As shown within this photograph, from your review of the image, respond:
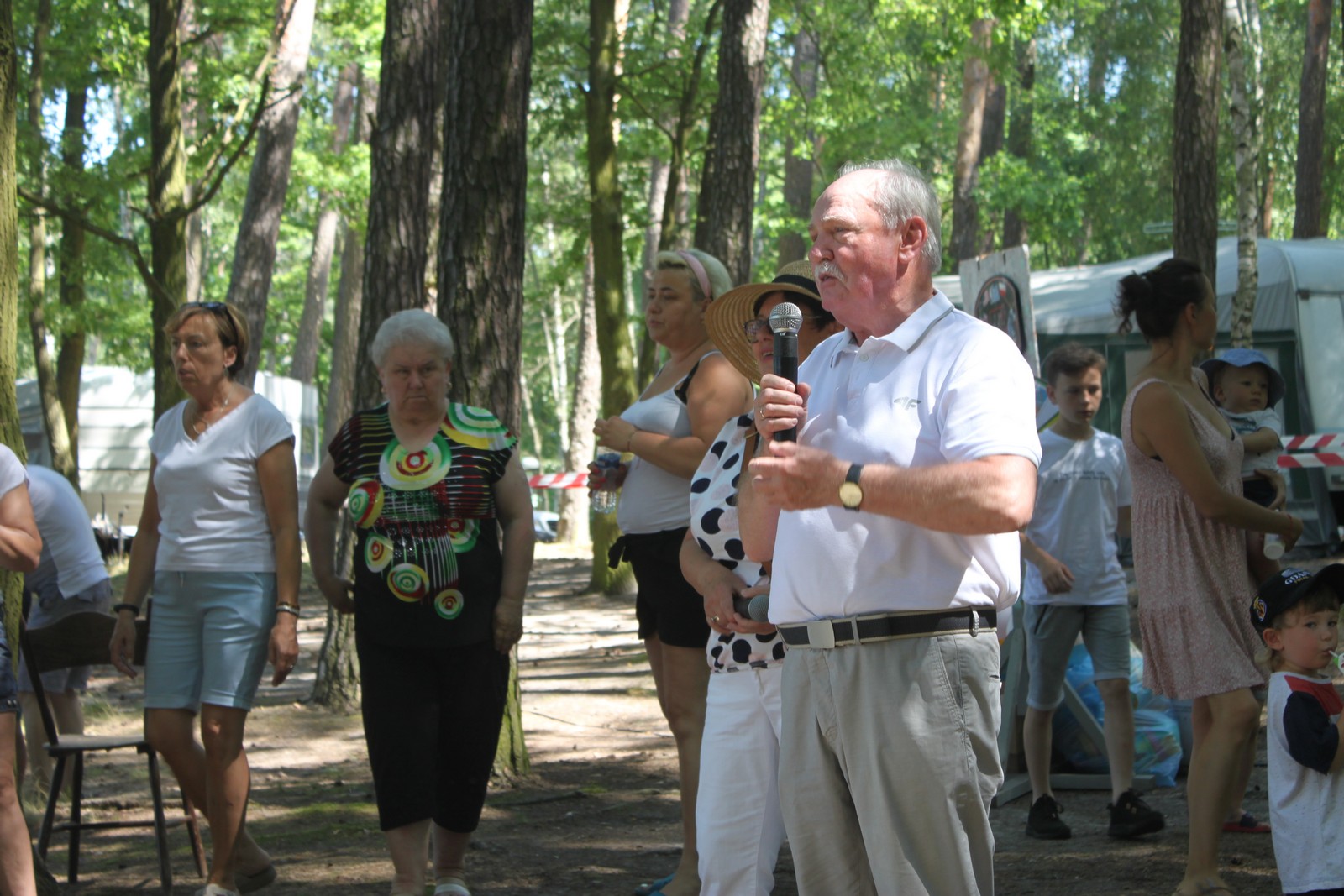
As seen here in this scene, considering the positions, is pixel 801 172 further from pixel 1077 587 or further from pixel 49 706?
pixel 49 706

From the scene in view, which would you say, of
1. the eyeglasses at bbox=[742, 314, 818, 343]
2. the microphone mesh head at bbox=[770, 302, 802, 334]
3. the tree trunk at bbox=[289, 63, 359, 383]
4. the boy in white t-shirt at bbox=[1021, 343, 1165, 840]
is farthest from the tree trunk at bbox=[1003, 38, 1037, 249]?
the microphone mesh head at bbox=[770, 302, 802, 334]

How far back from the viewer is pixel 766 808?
4.05 meters

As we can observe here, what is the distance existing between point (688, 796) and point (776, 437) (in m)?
2.58

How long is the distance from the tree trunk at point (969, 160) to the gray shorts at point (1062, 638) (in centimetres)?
2179

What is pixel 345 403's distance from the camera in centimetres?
2459

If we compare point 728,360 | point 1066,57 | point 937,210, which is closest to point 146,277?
point 728,360

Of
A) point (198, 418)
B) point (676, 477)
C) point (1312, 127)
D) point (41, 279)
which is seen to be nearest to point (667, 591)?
point (676, 477)

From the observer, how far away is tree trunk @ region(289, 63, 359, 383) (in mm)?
32125

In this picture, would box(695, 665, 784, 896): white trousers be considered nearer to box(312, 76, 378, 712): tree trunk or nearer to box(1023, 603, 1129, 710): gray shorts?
box(1023, 603, 1129, 710): gray shorts

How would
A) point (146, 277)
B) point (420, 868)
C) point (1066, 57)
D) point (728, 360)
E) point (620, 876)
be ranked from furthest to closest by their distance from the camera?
point (1066, 57) < point (146, 277) < point (620, 876) < point (420, 868) < point (728, 360)

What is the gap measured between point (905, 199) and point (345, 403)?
2241 centimetres

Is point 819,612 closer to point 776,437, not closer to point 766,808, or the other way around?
point 776,437

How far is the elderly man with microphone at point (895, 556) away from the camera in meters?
2.71

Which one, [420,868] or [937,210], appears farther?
[420,868]
